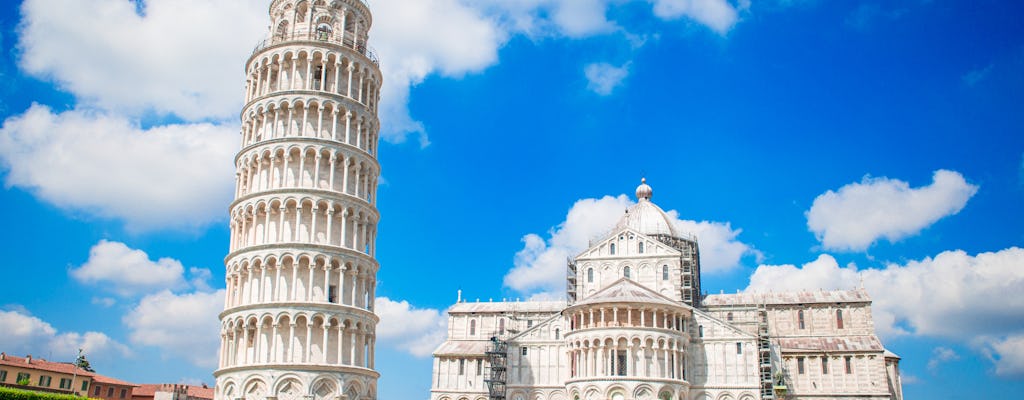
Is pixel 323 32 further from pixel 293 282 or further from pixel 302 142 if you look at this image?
pixel 293 282

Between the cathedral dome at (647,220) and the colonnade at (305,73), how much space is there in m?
34.4

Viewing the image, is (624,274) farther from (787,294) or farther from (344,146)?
(344,146)

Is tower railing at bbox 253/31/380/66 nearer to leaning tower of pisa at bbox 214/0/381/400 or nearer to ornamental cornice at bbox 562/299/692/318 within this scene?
leaning tower of pisa at bbox 214/0/381/400

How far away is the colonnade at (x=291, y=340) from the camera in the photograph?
43.9 meters

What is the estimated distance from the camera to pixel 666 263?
72.0 m

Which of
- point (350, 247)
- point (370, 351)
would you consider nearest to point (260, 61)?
point (350, 247)

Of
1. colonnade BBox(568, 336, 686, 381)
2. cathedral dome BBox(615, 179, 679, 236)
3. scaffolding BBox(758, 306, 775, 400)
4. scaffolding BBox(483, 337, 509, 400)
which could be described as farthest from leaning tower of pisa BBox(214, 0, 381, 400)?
cathedral dome BBox(615, 179, 679, 236)

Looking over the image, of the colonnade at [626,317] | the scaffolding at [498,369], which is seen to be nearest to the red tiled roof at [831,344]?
the colonnade at [626,317]

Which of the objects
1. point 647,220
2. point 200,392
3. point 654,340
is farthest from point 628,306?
point 200,392

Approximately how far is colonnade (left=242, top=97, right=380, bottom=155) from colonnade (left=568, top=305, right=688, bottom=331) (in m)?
22.6

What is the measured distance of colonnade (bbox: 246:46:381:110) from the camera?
49719mm

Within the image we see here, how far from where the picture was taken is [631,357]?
6150cm

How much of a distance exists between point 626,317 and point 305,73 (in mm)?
28213

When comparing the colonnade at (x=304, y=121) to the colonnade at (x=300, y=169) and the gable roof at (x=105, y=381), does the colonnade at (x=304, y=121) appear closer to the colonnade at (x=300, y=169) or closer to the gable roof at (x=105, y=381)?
the colonnade at (x=300, y=169)
